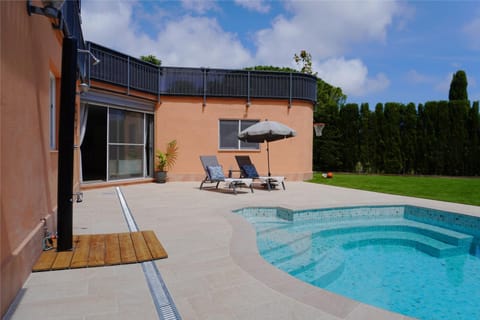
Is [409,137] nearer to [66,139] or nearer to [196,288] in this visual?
[196,288]

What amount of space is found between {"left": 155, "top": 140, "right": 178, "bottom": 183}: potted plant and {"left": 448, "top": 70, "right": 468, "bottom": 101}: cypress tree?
17.9 meters

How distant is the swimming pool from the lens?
378cm

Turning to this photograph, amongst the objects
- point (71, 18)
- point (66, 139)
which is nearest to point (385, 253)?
point (66, 139)

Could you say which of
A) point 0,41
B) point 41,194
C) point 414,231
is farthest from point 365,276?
point 0,41

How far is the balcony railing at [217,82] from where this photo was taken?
12242 mm

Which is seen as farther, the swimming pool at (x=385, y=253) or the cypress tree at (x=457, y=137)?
the cypress tree at (x=457, y=137)

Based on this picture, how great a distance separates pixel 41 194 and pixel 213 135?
30.9ft

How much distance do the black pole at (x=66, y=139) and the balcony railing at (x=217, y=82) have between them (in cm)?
807

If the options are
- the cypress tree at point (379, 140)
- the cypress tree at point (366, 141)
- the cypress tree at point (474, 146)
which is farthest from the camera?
the cypress tree at point (366, 141)

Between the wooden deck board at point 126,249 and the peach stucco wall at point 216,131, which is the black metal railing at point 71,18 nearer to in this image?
the wooden deck board at point 126,249

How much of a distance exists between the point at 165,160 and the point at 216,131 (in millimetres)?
2295

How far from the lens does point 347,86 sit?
38688mm

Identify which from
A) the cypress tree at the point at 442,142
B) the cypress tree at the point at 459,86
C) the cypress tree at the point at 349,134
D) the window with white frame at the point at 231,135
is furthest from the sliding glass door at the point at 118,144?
the cypress tree at the point at 459,86

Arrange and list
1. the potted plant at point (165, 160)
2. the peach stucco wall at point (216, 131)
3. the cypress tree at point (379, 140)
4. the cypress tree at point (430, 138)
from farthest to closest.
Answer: the cypress tree at point (379, 140), the cypress tree at point (430, 138), the peach stucco wall at point (216, 131), the potted plant at point (165, 160)
